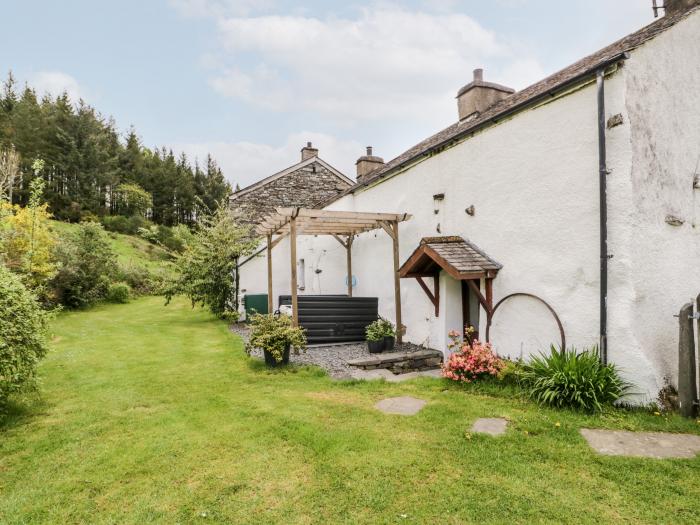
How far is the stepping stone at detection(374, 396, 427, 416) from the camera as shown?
5.47m

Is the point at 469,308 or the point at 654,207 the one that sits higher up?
the point at 654,207

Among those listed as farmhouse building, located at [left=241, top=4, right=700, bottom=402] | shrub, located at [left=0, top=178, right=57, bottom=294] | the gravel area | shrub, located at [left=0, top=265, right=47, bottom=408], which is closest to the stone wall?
shrub, located at [left=0, top=178, right=57, bottom=294]

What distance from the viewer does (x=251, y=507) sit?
3.29 meters

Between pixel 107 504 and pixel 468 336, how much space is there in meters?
6.62

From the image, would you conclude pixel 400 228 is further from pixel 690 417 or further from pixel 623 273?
pixel 690 417

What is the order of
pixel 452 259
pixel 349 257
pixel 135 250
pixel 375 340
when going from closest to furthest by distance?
pixel 452 259
pixel 375 340
pixel 349 257
pixel 135 250

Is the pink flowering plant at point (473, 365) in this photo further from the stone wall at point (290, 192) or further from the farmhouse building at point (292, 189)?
the stone wall at point (290, 192)

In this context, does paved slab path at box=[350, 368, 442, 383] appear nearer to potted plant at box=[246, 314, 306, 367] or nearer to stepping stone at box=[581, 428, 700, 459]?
potted plant at box=[246, 314, 306, 367]

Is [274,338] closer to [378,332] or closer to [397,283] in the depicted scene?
[378,332]

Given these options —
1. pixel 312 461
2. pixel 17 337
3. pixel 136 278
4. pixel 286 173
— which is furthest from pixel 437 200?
pixel 136 278

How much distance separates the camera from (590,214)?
571 centimetres

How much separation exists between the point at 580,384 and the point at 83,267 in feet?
71.7

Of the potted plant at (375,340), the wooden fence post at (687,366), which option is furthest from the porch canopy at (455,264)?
the wooden fence post at (687,366)

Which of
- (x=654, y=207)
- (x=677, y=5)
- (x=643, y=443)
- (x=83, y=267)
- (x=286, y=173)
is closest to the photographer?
(x=643, y=443)
